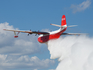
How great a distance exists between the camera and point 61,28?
60125 mm

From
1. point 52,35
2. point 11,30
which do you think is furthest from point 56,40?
point 11,30

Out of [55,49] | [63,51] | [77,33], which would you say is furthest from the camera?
[77,33]

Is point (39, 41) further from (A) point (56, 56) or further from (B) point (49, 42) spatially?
(A) point (56, 56)

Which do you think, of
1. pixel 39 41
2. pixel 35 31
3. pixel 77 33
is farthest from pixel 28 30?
pixel 77 33

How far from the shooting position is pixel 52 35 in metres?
62.2

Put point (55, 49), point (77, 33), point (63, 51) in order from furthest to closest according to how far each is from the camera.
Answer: point (77, 33) < point (55, 49) < point (63, 51)

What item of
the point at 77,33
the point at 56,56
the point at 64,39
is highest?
the point at 77,33

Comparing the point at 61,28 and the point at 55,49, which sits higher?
the point at 61,28

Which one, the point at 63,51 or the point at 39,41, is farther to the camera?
the point at 39,41

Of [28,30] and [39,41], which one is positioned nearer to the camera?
[28,30]

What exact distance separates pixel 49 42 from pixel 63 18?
409 inches

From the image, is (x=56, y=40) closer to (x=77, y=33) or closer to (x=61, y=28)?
(x=61, y=28)

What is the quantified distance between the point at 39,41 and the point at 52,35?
20.7 feet

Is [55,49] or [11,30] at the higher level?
[11,30]
